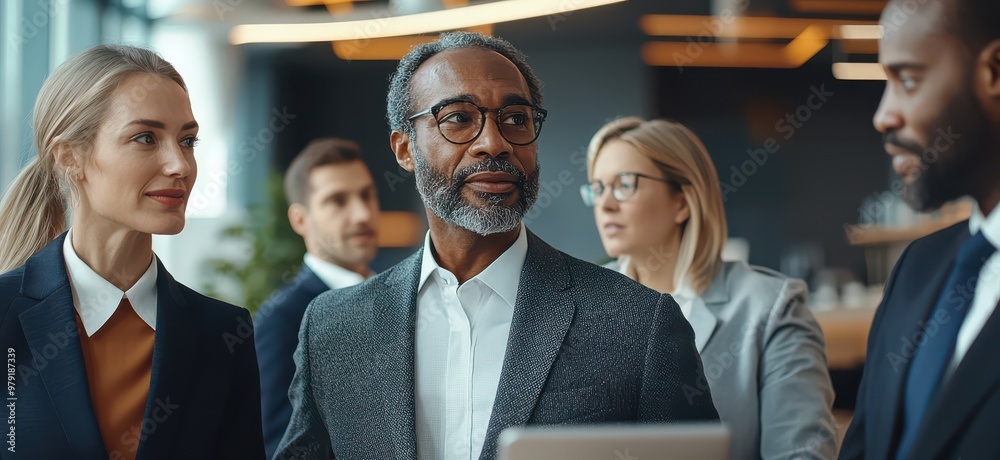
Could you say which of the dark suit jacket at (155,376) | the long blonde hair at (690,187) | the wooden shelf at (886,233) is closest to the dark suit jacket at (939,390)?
the long blonde hair at (690,187)

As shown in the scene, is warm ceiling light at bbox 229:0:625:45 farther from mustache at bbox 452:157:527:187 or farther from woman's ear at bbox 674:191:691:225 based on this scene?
mustache at bbox 452:157:527:187

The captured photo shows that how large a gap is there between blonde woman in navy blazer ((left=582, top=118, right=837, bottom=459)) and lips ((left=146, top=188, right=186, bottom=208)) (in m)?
1.38

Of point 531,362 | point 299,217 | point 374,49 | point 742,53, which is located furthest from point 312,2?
point 531,362

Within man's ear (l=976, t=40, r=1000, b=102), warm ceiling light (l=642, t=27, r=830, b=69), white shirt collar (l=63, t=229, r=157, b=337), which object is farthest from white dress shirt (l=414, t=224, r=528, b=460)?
warm ceiling light (l=642, t=27, r=830, b=69)

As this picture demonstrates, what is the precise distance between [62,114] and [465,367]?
3.33ft

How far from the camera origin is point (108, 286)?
6.27ft

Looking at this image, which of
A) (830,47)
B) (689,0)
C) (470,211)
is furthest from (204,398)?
(830,47)

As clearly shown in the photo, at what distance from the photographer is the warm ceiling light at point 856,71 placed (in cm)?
628

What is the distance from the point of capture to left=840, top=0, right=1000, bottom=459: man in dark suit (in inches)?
71.6

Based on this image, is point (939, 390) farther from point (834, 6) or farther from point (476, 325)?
point (834, 6)

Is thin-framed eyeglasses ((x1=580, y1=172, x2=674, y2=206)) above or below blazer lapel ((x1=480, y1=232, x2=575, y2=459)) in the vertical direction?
above

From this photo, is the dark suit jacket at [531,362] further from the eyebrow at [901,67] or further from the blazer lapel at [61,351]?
the eyebrow at [901,67]

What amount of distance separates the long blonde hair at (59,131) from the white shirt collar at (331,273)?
1.32 meters

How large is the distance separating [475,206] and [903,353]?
3.23 ft
